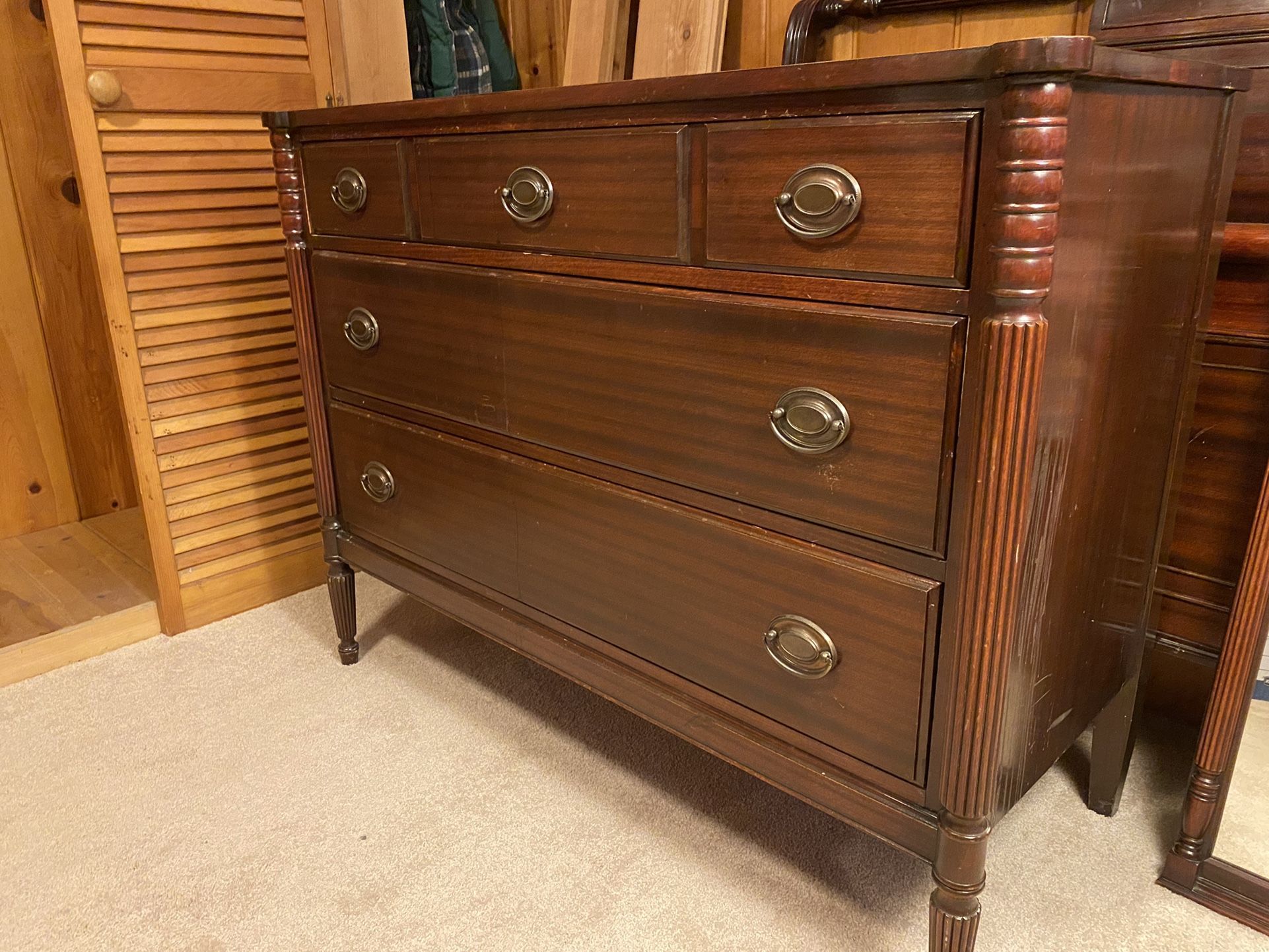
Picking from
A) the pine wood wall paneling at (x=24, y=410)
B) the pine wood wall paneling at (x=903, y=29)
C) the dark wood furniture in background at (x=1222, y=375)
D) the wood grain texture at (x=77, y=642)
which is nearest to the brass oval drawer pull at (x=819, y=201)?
the pine wood wall paneling at (x=903, y=29)

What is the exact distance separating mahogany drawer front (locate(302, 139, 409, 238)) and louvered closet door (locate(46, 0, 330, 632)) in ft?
1.45

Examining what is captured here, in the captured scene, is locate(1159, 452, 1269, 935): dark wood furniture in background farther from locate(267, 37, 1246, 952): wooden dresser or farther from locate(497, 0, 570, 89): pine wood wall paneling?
locate(497, 0, 570, 89): pine wood wall paneling

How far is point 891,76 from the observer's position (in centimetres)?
85

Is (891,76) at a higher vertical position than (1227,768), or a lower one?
higher

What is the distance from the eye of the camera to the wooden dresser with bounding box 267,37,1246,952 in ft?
2.85

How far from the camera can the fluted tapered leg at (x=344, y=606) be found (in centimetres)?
190

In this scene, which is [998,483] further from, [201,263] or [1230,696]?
[201,263]

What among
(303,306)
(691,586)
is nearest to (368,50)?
(303,306)

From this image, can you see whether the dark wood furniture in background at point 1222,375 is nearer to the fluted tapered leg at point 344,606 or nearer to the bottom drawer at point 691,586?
the bottom drawer at point 691,586

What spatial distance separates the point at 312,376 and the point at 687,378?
93 cm

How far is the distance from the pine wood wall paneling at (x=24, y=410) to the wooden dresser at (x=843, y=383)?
53.7 inches

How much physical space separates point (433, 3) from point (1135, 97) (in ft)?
5.30

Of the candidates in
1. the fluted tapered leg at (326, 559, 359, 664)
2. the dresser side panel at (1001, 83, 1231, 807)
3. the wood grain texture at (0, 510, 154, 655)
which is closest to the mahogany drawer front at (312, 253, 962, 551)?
the dresser side panel at (1001, 83, 1231, 807)

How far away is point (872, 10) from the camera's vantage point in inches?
59.4
